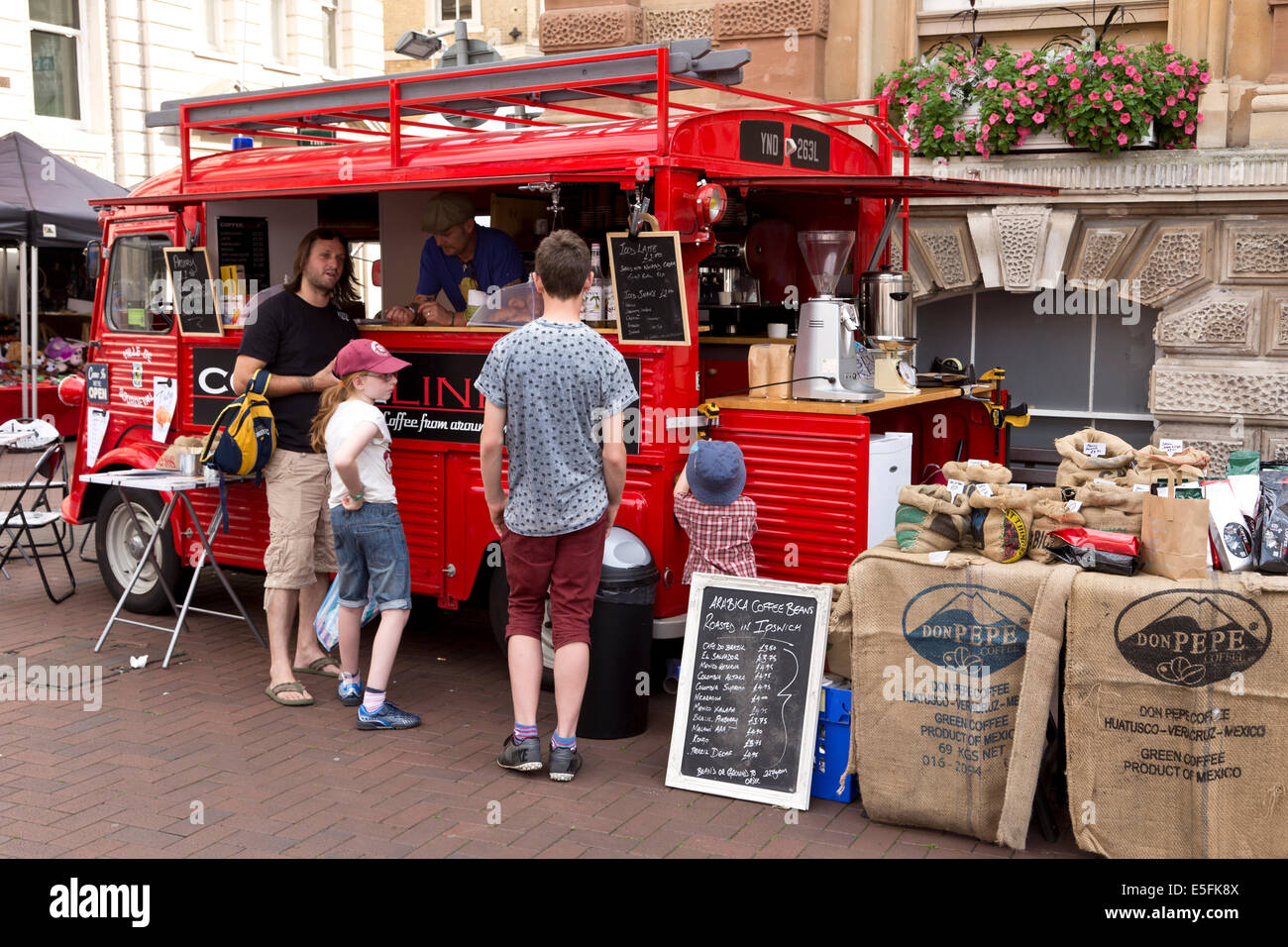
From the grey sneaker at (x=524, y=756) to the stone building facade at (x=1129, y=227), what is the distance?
504 cm

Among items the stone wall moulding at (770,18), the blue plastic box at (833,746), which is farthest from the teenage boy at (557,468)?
the stone wall moulding at (770,18)

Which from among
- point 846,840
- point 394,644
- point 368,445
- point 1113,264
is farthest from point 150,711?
point 1113,264

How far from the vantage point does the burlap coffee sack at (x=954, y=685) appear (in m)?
4.26

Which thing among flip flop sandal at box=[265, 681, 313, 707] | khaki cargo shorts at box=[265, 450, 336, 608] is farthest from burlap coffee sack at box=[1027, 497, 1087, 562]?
flip flop sandal at box=[265, 681, 313, 707]

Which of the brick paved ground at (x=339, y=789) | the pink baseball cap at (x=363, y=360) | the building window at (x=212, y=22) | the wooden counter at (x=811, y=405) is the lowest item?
the brick paved ground at (x=339, y=789)

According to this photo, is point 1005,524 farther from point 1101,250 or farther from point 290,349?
point 1101,250

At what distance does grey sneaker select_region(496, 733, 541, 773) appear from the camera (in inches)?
198

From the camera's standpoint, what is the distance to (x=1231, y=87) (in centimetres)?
848

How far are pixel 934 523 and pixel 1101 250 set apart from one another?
4.96m

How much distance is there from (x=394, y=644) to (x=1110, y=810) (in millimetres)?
2943

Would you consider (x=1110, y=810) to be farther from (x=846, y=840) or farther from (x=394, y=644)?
(x=394, y=644)

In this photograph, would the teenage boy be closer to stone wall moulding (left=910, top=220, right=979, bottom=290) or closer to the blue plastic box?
the blue plastic box

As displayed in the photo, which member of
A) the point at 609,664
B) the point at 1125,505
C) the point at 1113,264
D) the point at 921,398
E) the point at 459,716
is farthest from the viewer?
the point at 1113,264

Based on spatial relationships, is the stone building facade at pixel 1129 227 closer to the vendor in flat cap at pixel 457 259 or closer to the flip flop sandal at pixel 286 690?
the vendor in flat cap at pixel 457 259
